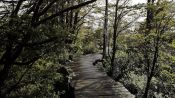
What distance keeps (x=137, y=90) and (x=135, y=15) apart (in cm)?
494

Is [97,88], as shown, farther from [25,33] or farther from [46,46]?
[25,33]

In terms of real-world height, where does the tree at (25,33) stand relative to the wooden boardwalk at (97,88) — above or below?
above

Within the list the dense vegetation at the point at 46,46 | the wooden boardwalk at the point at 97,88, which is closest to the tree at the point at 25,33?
the dense vegetation at the point at 46,46

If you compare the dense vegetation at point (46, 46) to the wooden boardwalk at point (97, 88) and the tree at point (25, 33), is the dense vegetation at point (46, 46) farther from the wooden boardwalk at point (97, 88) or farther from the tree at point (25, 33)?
the wooden boardwalk at point (97, 88)

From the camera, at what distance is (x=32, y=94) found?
789 cm

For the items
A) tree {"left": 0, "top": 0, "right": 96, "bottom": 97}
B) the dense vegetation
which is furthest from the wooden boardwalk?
tree {"left": 0, "top": 0, "right": 96, "bottom": 97}

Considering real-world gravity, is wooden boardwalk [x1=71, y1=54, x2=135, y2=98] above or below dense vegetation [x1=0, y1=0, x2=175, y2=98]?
below

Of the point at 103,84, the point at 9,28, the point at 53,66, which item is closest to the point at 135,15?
the point at 103,84

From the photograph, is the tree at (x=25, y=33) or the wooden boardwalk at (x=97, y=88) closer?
the tree at (x=25, y=33)

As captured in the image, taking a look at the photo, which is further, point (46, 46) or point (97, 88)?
point (97, 88)

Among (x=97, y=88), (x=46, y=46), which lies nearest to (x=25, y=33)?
(x=46, y=46)

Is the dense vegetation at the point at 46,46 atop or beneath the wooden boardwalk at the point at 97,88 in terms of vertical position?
atop

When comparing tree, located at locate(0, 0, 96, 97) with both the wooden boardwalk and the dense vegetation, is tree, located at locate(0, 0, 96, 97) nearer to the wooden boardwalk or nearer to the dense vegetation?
the dense vegetation

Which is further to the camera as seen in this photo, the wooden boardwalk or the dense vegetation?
the wooden boardwalk
